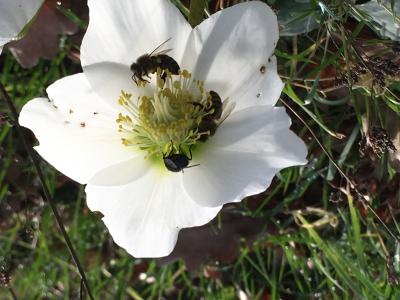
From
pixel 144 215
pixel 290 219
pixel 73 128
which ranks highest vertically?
pixel 73 128

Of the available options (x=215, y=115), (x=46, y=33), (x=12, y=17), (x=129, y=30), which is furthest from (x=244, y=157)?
(x=46, y=33)

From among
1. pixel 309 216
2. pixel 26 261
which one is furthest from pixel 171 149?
pixel 26 261

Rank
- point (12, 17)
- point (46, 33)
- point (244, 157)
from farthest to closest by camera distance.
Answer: point (46, 33), point (12, 17), point (244, 157)

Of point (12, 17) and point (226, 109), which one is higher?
point (12, 17)

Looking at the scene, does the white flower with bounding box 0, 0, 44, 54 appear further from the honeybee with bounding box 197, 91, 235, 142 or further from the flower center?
the honeybee with bounding box 197, 91, 235, 142

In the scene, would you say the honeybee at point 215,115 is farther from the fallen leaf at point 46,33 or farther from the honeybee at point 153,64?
the fallen leaf at point 46,33

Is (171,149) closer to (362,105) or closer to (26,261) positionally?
(362,105)

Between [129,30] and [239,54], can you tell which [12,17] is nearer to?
[129,30]

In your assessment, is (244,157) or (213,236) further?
(213,236)
